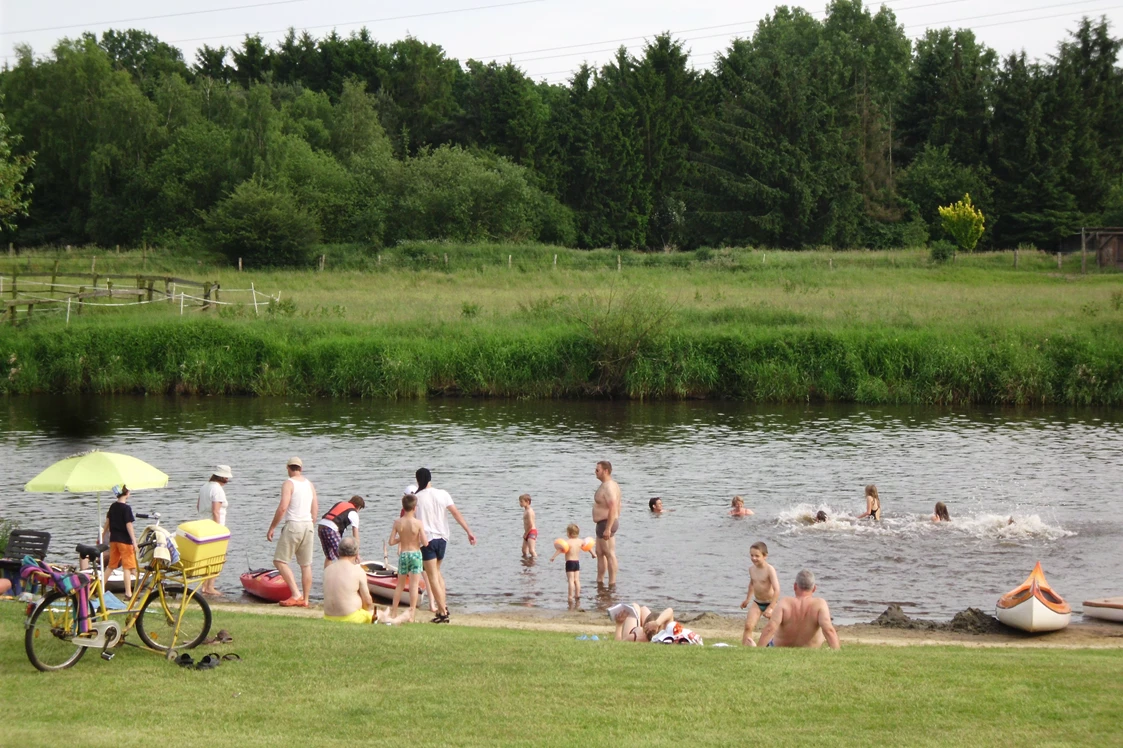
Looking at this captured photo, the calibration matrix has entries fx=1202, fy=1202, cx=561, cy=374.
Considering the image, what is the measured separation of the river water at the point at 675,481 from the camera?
19500 millimetres

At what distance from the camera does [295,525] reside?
16359mm

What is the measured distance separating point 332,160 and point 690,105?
94.8 ft

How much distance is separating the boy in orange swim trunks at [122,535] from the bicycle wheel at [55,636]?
3686 mm

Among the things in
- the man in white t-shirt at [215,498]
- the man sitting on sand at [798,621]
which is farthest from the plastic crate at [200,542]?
the man sitting on sand at [798,621]

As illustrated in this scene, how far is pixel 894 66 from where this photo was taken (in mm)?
108438

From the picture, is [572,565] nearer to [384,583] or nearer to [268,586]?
[384,583]

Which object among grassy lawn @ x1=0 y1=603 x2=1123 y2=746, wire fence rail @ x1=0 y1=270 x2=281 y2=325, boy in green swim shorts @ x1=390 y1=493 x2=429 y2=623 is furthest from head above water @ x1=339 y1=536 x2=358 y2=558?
wire fence rail @ x1=0 y1=270 x2=281 y2=325

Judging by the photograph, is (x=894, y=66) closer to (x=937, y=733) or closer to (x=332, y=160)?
(x=332, y=160)

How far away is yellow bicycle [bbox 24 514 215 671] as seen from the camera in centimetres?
1062

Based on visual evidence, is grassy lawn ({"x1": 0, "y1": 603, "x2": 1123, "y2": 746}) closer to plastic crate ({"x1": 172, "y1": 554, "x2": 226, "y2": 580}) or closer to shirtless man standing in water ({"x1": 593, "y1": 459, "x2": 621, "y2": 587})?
plastic crate ({"x1": 172, "y1": 554, "x2": 226, "y2": 580})

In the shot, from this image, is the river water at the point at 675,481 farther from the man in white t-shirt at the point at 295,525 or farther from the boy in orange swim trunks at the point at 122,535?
the boy in orange swim trunks at the point at 122,535

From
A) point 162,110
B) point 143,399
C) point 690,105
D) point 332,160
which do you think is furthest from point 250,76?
point 143,399

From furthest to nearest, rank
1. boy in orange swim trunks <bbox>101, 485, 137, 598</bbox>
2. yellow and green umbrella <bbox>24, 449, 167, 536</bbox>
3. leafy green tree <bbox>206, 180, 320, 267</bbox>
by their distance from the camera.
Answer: leafy green tree <bbox>206, 180, 320, 267</bbox>, boy in orange swim trunks <bbox>101, 485, 137, 598</bbox>, yellow and green umbrella <bbox>24, 449, 167, 536</bbox>

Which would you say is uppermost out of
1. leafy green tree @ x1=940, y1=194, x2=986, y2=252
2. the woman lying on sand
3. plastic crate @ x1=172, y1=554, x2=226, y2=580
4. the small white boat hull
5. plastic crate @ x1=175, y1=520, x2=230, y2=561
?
leafy green tree @ x1=940, y1=194, x2=986, y2=252
